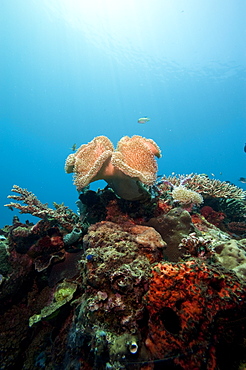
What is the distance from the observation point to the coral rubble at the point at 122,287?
5.54 ft

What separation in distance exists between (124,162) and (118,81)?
94672 mm

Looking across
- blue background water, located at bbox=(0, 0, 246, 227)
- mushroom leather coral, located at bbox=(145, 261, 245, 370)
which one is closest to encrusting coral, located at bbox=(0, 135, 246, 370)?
mushroom leather coral, located at bbox=(145, 261, 245, 370)

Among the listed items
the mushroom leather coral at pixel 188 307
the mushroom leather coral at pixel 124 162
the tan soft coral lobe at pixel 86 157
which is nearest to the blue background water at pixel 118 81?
the tan soft coral lobe at pixel 86 157

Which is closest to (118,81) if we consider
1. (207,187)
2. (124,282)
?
(207,187)

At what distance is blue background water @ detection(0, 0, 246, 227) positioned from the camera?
4494 cm

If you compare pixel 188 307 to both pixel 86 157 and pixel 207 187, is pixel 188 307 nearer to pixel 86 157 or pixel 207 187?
pixel 86 157

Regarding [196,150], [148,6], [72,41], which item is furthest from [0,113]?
[196,150]

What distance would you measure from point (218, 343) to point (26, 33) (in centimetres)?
8335

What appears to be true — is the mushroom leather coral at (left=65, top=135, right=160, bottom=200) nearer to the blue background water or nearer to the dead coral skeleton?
the dead coral skeleton

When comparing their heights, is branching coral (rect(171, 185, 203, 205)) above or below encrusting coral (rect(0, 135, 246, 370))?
above

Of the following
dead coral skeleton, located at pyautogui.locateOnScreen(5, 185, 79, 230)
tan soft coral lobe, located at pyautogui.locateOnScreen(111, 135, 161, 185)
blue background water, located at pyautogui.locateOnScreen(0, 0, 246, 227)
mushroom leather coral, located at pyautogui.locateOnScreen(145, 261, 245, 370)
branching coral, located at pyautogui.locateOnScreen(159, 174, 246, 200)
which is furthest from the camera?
blue background water, located at pyautogui.locateOnScreen(0, 0, 246, 227)

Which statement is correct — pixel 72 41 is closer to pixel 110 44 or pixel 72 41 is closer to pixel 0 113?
pixel 110 44

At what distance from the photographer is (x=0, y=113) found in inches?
3644

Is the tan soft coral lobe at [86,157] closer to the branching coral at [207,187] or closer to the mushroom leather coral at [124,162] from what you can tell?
the mushroom leather coral at [124,162]
